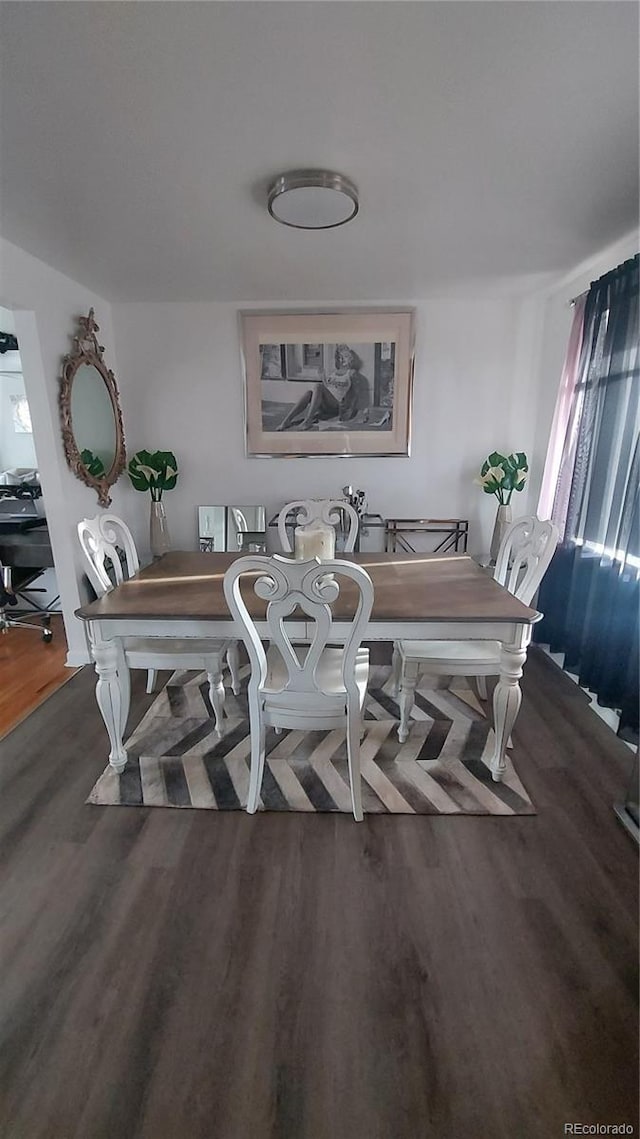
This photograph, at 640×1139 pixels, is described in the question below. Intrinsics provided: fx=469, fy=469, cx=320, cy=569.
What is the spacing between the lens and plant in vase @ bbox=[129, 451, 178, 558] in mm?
3391

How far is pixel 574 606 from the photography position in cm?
267

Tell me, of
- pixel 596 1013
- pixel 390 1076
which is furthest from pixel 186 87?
pixel 596 1013

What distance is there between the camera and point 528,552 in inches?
81.2

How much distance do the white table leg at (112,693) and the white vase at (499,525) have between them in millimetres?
2552

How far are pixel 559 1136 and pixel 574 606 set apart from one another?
2190 millimetres

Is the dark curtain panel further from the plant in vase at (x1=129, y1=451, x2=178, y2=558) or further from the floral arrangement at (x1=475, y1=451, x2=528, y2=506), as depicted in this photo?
the plant in vase at (x1=129, y1=451, x2=178, y2=558)

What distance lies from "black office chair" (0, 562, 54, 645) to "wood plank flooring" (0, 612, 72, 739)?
0.04 meters

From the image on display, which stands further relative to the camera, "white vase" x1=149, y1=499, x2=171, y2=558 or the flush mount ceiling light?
"white vase" x1=149, y1=499, x2=171, y2=558

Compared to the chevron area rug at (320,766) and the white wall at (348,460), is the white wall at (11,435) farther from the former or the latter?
the chevron area rug at (320,766)

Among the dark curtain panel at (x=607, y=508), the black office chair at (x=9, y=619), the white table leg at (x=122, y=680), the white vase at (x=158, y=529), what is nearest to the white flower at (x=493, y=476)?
the dark curtain panel at (x=607, y=508)

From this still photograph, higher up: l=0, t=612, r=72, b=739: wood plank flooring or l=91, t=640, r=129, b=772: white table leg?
l=91, t=640, r=129, b=772: white table leg

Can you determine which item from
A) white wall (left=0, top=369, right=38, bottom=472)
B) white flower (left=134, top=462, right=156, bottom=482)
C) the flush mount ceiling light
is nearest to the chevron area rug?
white flower (left=134, top=462, right=156, bottom=482)

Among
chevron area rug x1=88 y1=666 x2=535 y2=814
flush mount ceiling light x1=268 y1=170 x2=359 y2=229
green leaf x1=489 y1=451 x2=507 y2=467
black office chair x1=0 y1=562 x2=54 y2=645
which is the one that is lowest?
chevron area rug x1=88 y1=666 x2=535 y2=814

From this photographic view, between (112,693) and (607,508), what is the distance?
97.9 inches
